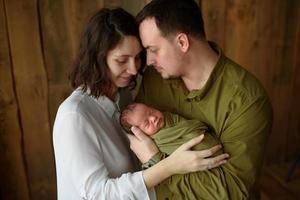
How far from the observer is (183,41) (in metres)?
1.35

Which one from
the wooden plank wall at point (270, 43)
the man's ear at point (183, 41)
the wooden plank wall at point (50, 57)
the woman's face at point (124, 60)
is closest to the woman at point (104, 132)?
the woman's face at point (124, 60)

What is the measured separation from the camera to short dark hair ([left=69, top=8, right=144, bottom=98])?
1.26 meters

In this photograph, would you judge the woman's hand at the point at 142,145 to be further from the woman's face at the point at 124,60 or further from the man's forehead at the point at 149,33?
the man's forehead at the point at 149,33

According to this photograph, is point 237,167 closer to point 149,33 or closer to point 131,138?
point 131,138

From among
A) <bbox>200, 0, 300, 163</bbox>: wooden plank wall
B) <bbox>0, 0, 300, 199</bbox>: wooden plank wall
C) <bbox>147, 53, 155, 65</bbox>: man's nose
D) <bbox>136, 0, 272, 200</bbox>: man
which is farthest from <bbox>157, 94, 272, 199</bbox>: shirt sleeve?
<bbox>200, 0, 300, 163</bbox>: wooden plank wall

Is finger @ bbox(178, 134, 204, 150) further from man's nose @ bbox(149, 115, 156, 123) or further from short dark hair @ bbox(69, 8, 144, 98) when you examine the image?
short dark hair @ bbox(69, 8, 144, 98)

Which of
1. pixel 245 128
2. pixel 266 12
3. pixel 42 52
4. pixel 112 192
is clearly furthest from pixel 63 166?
pixel 266 12

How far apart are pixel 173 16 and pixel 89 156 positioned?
58 cm

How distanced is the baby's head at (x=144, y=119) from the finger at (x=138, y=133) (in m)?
0.02

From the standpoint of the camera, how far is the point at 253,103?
49.3 inches

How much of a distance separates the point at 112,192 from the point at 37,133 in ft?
3.70

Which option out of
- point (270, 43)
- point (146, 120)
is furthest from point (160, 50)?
point (270, 43)

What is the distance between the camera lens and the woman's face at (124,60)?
128 centimetres

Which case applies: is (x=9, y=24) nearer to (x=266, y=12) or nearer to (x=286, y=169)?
(x=266, y=12)
